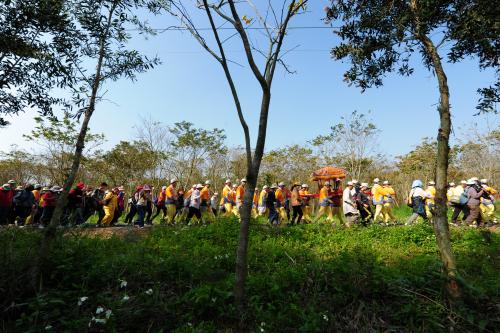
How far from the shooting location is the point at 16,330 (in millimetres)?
3475

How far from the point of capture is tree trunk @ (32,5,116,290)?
14.1 ft

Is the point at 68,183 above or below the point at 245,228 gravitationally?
above

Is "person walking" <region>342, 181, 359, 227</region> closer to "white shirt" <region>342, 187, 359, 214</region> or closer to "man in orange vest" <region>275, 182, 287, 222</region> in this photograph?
"white shirt" <region>342, 187, 359, 214</region>

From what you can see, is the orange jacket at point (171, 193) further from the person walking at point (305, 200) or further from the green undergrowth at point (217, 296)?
the green undergrowth at point (217, 296)

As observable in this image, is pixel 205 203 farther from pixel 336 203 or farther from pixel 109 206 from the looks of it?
pixel 336 203

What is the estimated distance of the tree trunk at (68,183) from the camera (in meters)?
4.29

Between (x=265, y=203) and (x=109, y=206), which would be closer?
(x=109, y=206)

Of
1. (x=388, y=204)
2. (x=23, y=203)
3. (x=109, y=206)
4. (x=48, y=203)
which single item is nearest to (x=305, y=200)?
(x=388, y=204)

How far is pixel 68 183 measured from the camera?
14.7 ft

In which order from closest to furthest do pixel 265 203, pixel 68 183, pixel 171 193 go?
pixel 68 183 < pixel 171 193 < pixel 265 203

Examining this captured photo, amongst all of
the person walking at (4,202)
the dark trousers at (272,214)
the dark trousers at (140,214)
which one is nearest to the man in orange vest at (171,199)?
the dark trousers at (140,214)

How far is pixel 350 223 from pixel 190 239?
5.55 m

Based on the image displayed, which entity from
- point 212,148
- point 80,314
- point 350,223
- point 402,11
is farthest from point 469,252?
point 212,148

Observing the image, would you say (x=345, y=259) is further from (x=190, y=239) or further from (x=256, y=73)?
(x=190, y=239)
